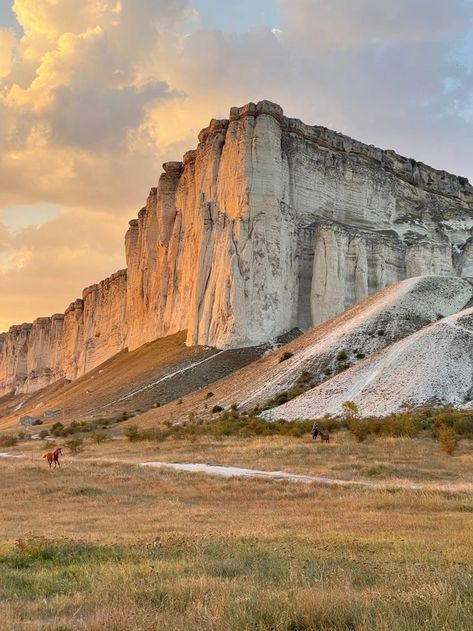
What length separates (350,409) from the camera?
37.0m

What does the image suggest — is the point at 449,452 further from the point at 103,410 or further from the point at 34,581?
the point at 103,410

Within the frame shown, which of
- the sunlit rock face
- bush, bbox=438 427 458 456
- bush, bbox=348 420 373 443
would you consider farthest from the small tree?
the sunlit rock face

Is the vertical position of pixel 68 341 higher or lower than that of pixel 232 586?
higher

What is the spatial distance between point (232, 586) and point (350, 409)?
31702 mm

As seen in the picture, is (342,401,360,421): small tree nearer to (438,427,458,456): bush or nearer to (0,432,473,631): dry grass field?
(438,427,458,456): bush

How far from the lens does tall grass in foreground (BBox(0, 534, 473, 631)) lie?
5.00m

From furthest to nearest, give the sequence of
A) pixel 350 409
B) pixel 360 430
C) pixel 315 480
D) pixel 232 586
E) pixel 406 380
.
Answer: pixel 406 380
pixel 350 409
pixel 360 430
pixel 315 480
pixel 232 586

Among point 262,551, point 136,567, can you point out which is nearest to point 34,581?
point 136,567

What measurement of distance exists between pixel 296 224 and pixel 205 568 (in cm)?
7288

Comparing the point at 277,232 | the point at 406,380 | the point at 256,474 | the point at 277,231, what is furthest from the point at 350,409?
the point at 277,231

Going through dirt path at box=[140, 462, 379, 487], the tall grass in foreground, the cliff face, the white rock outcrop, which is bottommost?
dirt path at box=[140, 462, 379, 487]

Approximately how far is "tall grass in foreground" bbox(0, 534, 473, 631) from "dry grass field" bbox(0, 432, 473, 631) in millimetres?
18

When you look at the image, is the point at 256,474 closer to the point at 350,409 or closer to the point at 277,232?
the point at 350,409

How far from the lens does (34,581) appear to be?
23.3ft
